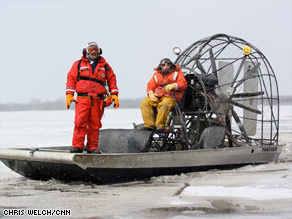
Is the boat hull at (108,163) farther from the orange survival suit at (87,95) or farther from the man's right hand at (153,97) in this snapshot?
the man's right hand at (153,97)

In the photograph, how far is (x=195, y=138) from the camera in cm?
788

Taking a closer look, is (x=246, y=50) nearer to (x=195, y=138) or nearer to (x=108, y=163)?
(x=195, y=138)

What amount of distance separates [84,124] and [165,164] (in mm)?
1132

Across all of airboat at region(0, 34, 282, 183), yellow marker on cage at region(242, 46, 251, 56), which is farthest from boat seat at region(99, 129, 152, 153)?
yellow marker on cage at region(242, 46, 251, 56)

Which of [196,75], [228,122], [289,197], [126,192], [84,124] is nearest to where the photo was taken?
[289,197]

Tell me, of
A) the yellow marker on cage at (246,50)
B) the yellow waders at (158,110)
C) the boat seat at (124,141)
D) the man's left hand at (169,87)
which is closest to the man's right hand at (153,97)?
the yellow waders at (158,110)

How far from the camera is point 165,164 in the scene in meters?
6.36

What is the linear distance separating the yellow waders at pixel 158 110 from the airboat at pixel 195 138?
0.17 meters

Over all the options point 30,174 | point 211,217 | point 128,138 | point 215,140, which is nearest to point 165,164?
point 128,138

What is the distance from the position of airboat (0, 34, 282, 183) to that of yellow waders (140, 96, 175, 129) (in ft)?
0.57

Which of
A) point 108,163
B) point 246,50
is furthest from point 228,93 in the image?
point 108,163

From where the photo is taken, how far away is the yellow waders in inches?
280

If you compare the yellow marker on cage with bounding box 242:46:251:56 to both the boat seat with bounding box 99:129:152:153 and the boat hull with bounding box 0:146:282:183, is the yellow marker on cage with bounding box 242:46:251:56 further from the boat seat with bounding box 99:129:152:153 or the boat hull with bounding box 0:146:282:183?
the boat seat with bounding box 99:129:152:153

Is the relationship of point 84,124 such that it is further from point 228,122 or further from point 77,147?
point 228,122
